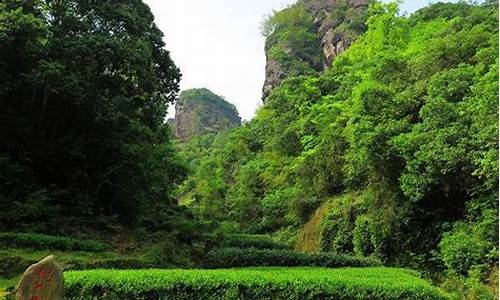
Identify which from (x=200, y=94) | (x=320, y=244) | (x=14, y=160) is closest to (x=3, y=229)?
(x=14, y=160)

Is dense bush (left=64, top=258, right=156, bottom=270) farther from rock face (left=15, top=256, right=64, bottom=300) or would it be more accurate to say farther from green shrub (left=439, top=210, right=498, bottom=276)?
green shrub (left=439, top=210, right=498, bottom=276)

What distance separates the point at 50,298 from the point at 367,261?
12.2 metres

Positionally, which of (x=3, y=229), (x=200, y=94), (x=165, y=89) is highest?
(x=200, y=94)

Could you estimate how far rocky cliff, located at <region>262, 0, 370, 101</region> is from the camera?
169ft

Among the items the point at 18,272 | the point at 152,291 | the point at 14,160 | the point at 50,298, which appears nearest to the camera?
the point at 50,298

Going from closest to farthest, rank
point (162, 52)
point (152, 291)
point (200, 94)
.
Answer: point (152, 291), point (162, 52), point (200, 94)

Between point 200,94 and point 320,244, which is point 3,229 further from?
point 200,94

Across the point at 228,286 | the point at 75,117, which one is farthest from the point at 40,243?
the point at 75,117

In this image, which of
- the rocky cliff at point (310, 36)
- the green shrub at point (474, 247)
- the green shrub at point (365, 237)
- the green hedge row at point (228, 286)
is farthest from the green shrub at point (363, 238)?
the rocky cliff at point (310, 36)

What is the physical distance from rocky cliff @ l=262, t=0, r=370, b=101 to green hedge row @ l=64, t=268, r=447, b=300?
134 ft

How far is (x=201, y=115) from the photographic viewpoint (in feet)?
274

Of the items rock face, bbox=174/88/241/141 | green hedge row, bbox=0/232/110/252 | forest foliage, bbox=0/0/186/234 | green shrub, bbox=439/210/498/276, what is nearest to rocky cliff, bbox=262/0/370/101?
rock face, bbox=174/88/241/141

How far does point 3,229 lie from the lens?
14.2 meters

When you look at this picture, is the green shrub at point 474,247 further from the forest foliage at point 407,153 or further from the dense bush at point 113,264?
the dense bush at point 113,264
